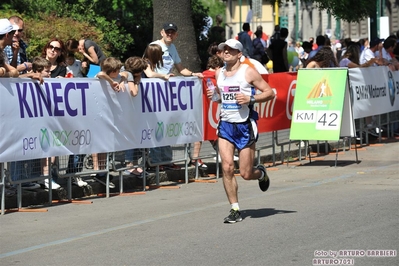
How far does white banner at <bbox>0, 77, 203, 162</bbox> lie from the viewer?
1089cm

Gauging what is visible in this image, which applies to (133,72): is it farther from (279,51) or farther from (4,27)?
(279,51)

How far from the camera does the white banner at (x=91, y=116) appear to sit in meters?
10.9

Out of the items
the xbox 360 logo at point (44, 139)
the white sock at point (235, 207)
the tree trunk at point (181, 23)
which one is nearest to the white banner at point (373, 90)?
the tree trunk at point (181, 23)

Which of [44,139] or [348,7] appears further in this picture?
[348,7]

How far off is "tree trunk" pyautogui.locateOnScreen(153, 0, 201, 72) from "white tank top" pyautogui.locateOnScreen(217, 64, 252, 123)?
24.6 ft

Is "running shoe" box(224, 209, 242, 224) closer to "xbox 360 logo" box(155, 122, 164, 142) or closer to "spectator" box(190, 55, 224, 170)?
"xbox 360 logo" box(155, 122, 164, 142)

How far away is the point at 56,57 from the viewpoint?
1279 centimetres

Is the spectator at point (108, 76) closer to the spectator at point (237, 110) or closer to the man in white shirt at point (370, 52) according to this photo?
the spectator at point (237, 110)

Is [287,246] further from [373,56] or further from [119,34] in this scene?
[119,34]

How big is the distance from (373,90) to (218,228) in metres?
9.39

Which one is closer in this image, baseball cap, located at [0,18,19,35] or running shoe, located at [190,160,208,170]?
baseball cap, located at [0,18,19,35]


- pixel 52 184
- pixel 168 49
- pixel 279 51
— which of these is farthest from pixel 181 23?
pixel 279 51

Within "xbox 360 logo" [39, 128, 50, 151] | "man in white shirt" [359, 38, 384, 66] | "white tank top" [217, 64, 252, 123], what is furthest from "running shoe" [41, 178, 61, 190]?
"man in white shirt" [359, 38, 384, 66]

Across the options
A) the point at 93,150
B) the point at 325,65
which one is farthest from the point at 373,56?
the point at 93,150
